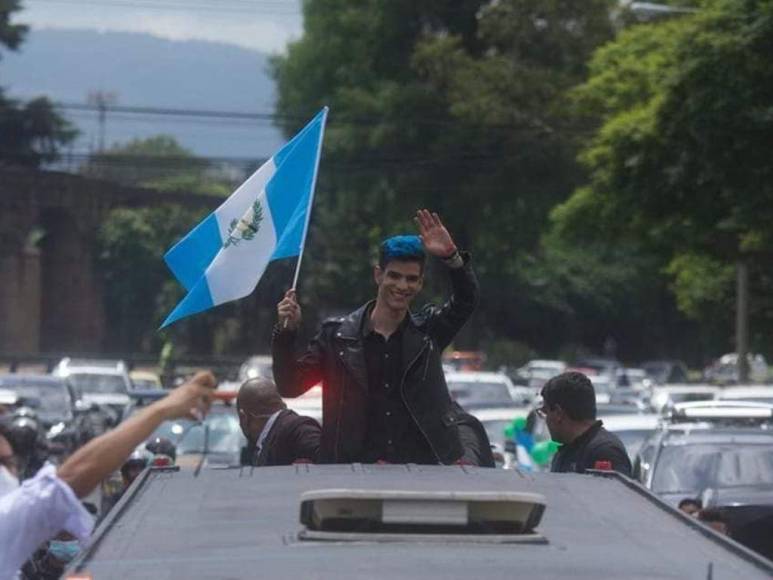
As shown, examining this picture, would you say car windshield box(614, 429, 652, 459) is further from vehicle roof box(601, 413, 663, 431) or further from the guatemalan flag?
the guatemalan flag

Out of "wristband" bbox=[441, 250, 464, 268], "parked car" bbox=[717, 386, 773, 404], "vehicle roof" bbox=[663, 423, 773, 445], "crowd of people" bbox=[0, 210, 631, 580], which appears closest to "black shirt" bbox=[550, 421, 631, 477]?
"crowd of people" bbox=[0, 210, 631, 580]

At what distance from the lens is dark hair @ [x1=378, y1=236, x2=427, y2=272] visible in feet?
23.4

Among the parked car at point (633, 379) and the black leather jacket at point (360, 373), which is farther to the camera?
the parked car at point (633, 379)

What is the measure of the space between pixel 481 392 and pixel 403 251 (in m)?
25.1

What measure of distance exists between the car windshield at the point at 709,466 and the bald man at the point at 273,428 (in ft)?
17.0

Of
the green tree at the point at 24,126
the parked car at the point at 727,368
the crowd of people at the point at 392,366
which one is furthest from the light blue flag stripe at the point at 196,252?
the parked car at the point at 727,368

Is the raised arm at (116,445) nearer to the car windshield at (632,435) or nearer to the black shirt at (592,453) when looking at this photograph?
the black shirt at (592,453)

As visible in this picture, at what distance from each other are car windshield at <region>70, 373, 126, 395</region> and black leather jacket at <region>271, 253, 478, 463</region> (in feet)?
116

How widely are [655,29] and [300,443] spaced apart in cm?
3391

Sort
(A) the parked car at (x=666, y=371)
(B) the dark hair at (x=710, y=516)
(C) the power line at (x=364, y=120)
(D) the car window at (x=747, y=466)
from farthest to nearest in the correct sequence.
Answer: (A) the parked car at (x=666, y=371)
(C) the power line at (x=364, y=120)
(D) the car window at (x=747, y=466)
(B) the dark hair at (x=710, y=516)

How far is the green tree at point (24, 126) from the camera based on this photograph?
61094mm

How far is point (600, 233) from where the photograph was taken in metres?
39.4

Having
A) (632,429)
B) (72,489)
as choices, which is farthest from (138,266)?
(72,489)

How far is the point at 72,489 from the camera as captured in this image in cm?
506
